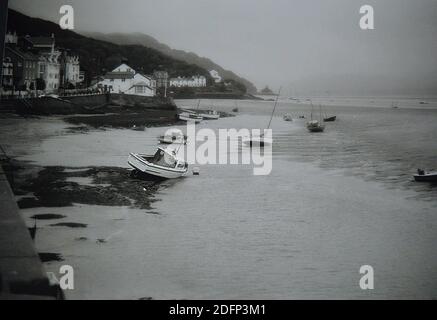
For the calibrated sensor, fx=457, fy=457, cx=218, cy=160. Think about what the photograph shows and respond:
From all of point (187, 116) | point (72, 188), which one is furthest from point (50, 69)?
point (187, 116)

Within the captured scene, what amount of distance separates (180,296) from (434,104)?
3762 millimetres

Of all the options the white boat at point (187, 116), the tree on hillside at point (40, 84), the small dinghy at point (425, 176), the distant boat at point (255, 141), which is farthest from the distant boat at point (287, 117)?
the tree on hillside at point (40, 84)

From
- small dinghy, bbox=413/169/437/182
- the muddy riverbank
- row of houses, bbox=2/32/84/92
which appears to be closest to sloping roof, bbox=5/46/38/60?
row of houses, bbox=2/32/84/92

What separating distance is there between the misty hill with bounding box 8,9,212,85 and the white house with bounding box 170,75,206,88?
13cm

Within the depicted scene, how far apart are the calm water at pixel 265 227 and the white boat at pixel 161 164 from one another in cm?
19

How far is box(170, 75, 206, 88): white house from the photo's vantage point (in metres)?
6.24

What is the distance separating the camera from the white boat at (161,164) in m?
6.62

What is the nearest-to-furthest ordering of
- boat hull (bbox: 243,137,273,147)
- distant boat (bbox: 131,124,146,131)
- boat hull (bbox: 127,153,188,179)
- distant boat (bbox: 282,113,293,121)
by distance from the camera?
boat hull (bbox: 127,153,188,179) → boat hull (bbox: 243,137,273,147) → distant boat (bbox: 131,124,146,131) → distant boat (bbox: 282,113,293,121)

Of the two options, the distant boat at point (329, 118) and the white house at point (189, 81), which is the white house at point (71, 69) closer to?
the white house at point (189, 81)

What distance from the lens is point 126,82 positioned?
20.6 ft

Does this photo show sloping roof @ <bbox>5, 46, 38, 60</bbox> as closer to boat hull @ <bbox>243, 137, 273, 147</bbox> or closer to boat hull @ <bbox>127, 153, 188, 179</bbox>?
boat hull @ <bbox>127, 153, 188, 179</bbox>

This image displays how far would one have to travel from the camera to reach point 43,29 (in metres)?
5.58

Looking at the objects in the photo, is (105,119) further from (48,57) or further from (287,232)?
(287,232)
